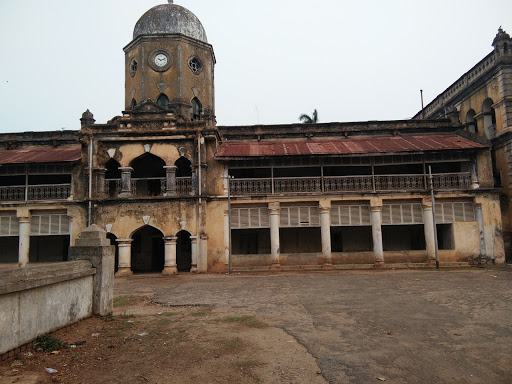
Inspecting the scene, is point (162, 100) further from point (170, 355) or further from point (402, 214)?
point (170, 355)

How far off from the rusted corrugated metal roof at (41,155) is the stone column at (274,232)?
30.9 feet

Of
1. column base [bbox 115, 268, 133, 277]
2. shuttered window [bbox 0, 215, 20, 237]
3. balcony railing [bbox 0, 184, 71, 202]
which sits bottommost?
column base [bbox 115, 268, 133, 277]

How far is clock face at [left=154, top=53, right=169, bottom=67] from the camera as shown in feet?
70.5

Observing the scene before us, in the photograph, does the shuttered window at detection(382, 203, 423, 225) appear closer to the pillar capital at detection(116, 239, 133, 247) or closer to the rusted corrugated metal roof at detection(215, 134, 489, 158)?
the rusted corrugated metal roof at detection(215, 134, 489, 158)

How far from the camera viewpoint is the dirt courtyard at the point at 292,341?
4.56 metres

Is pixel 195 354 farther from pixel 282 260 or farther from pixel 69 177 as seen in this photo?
pixel 69 177

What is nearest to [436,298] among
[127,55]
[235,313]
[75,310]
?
[235,313]

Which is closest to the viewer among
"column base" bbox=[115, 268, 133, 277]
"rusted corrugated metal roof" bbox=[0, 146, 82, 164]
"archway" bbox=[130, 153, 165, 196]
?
"column base" bbox=[115, 268, 133, 277]

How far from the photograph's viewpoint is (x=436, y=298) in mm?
9469

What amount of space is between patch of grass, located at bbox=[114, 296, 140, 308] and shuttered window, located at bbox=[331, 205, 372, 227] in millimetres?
11227

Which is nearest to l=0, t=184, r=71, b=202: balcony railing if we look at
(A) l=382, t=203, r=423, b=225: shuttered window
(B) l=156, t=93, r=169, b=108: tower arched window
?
(B) l=156, t=93, r=169, b=108: tower arched window

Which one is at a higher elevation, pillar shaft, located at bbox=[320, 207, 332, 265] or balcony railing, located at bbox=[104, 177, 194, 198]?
balcony railing, located at bbox=[104, 177, 194, 198]

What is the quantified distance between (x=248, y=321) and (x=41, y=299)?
3523mm

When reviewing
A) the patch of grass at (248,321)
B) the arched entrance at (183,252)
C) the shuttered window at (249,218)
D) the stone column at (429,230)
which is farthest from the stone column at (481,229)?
the patch of grass at (248,321)
